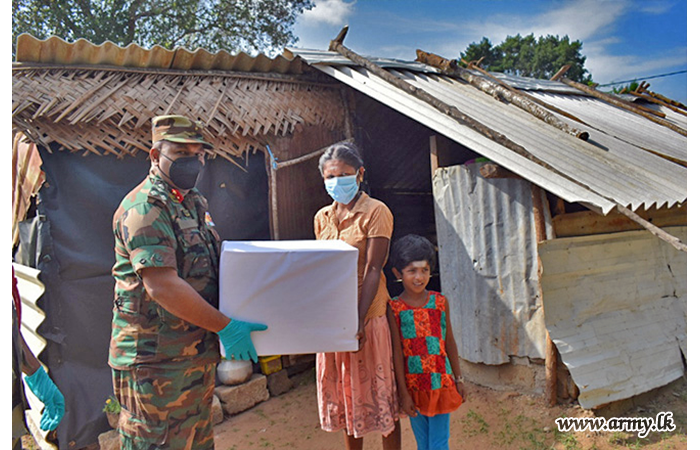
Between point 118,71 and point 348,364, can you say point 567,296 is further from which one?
Answer: point 118,71

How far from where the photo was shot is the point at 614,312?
388 cm

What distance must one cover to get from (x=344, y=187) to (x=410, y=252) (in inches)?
19.4

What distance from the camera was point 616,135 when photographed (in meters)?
4.89

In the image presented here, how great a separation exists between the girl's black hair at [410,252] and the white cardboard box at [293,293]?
45 cm

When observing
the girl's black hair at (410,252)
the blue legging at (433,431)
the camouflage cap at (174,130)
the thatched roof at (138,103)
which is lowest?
the blue legging at (433,431)

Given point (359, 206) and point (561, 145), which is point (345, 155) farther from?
point (561, 145)

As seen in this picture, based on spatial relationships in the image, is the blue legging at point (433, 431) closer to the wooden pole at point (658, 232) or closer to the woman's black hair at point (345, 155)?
the woman's black hair at point (345, 155)

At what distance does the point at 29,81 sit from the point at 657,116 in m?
7.46

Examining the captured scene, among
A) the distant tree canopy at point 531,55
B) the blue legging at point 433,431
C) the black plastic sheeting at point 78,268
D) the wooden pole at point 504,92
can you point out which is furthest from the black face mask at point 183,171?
the distant tree canopy at point 531,55

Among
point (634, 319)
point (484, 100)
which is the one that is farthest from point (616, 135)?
point (634, 319)

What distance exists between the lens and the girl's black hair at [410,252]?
251cm

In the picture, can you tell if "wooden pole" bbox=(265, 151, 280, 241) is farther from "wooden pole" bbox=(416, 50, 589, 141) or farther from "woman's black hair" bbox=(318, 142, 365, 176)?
"wooden pole" bbox=(416, 50, 589, 141)

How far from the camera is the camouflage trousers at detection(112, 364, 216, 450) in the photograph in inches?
79.1

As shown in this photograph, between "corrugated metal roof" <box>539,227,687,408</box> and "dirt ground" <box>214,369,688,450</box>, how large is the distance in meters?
0.21
